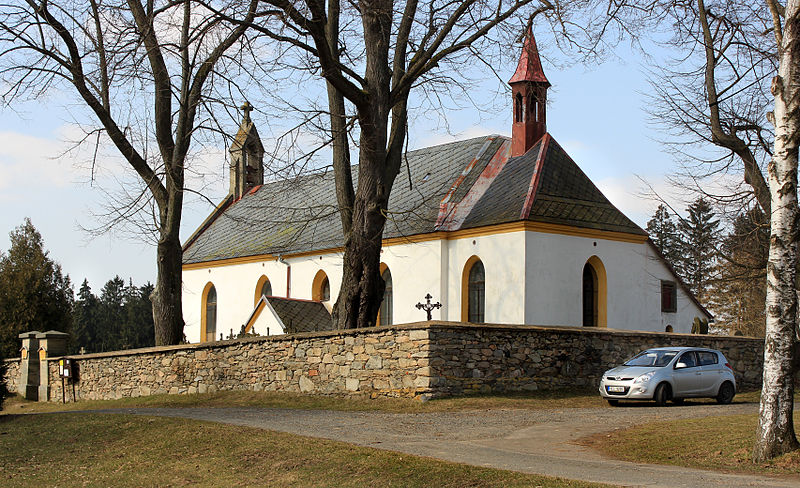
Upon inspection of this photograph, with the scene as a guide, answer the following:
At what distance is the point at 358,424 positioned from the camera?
15.0m

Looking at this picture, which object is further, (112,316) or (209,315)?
(112,316)

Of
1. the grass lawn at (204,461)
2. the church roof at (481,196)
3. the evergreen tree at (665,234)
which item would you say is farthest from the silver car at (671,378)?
the evergreen tree at (665,234)

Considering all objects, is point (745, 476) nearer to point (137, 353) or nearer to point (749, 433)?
point (749, 433)

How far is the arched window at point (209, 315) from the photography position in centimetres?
4297

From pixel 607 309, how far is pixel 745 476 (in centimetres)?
2001

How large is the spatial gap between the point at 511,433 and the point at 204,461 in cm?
477

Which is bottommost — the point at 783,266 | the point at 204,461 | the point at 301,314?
the point at 204,461

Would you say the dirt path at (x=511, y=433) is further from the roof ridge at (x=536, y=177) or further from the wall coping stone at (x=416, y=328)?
the roof ridge at (x=536, y=177)

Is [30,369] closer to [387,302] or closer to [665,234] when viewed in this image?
[387,302]

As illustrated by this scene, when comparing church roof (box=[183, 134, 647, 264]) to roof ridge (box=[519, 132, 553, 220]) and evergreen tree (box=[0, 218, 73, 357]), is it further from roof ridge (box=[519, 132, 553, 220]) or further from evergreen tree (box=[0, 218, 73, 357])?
evergreen tree (box=[0, 218, 73, 357])

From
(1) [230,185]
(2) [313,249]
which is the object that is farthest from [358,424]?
(1) [230,185]

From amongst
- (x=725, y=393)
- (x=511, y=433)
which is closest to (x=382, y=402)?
(x=511, y=433)

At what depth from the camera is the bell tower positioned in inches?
1272

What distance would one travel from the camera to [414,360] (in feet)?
61.1
